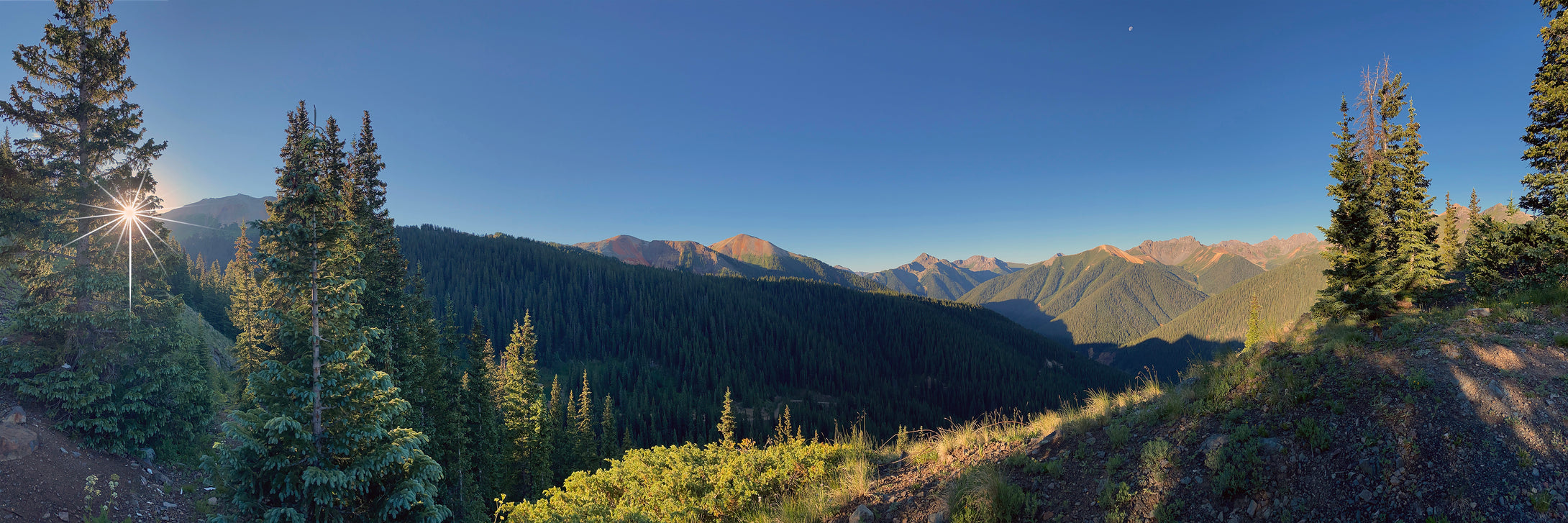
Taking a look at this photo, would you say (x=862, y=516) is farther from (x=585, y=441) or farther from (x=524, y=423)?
(x=585, y=441)

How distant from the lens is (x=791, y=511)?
8.72 meters

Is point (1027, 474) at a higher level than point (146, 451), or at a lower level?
higher

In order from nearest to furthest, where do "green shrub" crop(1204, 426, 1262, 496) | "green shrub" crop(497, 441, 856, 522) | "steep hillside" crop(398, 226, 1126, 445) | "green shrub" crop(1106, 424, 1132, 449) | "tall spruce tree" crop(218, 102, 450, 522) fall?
"green shrub" crop(1204, 426, 1262, 496) → "green shrub" crop(1106, 424, 1132, 449) → "tall spruce tree" crop(218, 102, 450, 522) → "green shrub" crop(497, 441, 856, 522) → "steep hillside" crop(398, 226, 1126, 445)

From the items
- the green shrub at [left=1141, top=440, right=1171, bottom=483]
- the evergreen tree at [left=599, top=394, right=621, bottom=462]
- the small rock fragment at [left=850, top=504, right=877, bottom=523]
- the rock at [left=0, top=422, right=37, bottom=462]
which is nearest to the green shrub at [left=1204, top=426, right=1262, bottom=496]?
the green shrub at [left=1141, top=440, right=1171, bottom=483]

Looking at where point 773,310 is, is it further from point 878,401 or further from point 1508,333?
point 1508,333

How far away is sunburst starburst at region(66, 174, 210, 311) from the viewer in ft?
53.7

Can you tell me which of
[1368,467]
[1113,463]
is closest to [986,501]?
[1113,463]

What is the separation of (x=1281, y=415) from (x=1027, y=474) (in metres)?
4.31

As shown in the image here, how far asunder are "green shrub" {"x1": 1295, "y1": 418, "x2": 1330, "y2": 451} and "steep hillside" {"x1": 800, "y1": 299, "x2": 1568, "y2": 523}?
0.8 inches

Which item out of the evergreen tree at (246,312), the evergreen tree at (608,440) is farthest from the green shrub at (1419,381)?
the evergreen tree at (608,440)

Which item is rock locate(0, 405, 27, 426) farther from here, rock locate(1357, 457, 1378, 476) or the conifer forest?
rock locate(1357, 457, 1378, 476)

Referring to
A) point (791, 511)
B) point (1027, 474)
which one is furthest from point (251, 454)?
point (1027, 474)

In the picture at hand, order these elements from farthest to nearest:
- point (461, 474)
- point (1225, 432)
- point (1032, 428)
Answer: point (461, 474) → point (1032, 428) → point (1225, 432)

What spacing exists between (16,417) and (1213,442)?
3023 cm
